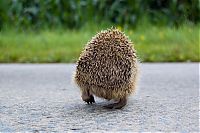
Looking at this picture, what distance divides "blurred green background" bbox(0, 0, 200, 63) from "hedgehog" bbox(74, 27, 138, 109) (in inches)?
261

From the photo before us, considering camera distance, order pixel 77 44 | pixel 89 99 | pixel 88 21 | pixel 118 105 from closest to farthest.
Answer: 1. pixel 118 105
2. pixel 89 99
3. pixel 77 44
4. pixel 88 21

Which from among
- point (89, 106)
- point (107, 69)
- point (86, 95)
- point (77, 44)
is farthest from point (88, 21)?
point (107, 69)

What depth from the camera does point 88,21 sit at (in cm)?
1373

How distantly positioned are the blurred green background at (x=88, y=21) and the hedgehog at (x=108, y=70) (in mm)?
6633

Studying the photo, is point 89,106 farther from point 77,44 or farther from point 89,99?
point 77,44

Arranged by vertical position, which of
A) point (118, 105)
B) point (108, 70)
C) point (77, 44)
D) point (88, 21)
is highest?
point (108, 70)

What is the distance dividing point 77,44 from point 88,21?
6.96ft

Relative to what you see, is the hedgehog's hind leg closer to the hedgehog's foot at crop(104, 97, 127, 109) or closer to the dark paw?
the dark paw

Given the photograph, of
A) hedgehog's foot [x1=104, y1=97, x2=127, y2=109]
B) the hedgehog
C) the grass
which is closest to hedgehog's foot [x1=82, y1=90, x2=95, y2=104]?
the hedgehog

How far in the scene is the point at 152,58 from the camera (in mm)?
10445

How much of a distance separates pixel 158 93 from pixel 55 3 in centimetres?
815

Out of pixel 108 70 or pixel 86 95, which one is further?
pixel 86 95

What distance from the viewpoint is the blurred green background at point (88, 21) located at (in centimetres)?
1206

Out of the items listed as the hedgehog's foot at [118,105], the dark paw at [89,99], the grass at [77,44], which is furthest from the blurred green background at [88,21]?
the hedgehog's foot at [118,105]
